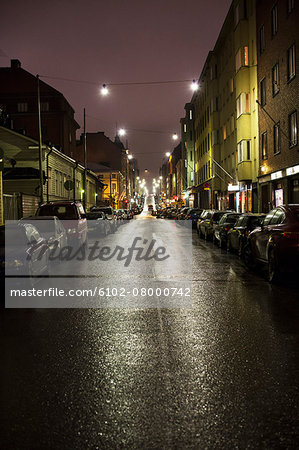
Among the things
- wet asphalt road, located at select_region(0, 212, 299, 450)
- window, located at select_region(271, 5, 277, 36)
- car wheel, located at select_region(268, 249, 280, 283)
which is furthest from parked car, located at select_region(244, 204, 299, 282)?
window, located at select_region(271, 5, 277, 36)

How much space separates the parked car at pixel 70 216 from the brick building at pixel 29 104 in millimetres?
41857

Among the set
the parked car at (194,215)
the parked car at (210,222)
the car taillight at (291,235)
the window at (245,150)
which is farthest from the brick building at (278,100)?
the car taillight at (291,235)

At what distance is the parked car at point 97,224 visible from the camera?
27.3 m

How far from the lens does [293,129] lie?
26.7m

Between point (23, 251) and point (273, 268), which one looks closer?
point (23, 251)

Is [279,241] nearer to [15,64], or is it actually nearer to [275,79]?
[275,79]

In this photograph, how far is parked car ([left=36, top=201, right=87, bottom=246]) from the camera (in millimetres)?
17875

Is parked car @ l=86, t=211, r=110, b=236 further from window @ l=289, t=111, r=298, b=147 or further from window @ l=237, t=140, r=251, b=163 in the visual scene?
window @ l=237, t=140, r=251, b=163

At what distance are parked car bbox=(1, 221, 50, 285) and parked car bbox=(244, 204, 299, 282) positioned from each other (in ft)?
17.0

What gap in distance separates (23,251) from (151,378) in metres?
5.75

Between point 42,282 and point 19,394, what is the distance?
276 inches

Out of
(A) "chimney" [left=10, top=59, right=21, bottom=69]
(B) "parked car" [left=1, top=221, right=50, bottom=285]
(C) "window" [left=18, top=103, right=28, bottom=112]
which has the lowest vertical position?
(B) "parked car" [left=1, top=221, right=50, bottom=285]

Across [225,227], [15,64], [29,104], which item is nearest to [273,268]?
[225,227]

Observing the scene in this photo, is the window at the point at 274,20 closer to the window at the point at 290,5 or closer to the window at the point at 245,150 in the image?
the window at the point at 290,5
